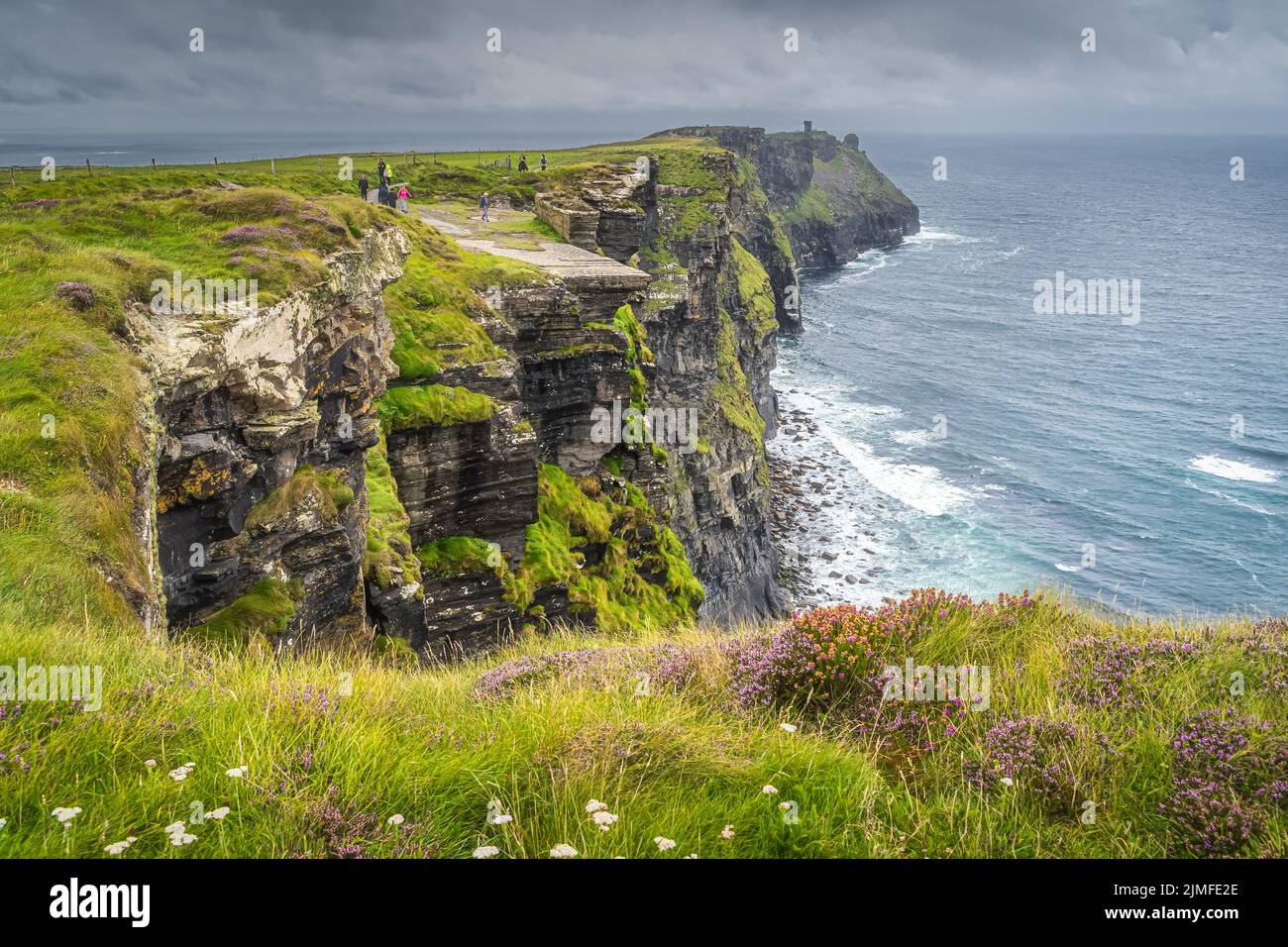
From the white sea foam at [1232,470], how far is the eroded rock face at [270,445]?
75.8 m

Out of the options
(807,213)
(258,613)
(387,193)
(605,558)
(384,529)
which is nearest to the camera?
(258,613)

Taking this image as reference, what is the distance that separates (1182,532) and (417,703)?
2807 inches

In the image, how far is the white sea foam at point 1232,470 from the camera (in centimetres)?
7206

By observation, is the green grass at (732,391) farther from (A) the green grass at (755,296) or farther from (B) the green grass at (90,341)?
(B) the green grass at (90,341)

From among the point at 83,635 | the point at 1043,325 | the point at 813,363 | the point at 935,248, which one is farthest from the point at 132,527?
the point at 935,248

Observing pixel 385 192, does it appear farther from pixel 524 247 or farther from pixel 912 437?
pixel 912 437

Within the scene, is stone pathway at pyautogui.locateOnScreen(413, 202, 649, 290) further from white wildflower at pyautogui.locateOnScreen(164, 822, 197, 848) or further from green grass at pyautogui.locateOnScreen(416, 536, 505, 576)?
white wildflower at pyautogui.locateOnScreen(164, 822, 197, 848)

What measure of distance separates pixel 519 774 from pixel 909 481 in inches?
3067

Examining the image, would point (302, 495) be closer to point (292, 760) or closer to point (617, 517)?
point (292, 760)

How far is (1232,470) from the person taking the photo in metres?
73.4

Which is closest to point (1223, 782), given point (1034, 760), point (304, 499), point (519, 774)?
point (1034, 760)

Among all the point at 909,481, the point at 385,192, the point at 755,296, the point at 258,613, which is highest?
the point at 755,296

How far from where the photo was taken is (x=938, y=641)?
30.0ft

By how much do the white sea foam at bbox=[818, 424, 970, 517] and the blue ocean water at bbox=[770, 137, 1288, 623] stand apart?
209 mm
